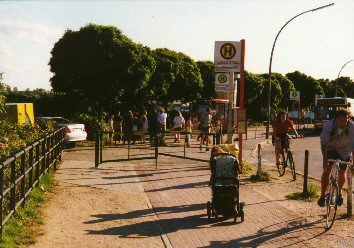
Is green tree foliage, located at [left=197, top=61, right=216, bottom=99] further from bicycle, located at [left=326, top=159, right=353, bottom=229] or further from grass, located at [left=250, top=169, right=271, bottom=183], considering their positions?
bicycle, located at [left=326, top=159, right=353, bottom=229]

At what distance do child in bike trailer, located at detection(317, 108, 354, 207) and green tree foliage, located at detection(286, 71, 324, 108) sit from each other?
7690 centimetres

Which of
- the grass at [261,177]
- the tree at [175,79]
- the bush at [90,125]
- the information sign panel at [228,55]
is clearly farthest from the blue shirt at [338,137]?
the tree at [175,79]

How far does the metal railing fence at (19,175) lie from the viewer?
5.26 meters

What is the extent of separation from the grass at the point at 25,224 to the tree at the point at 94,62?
49.7 ft

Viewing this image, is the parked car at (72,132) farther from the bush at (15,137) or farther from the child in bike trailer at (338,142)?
→ the child in bike trailer at (338,142)

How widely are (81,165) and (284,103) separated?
220ft

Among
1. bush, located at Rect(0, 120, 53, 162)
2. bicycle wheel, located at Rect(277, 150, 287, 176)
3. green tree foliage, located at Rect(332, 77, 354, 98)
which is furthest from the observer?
green tree foliage, located at Rect(332, 77, 354, 98)

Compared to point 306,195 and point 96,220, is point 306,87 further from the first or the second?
point 96,220

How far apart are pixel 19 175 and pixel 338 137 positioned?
209 inches

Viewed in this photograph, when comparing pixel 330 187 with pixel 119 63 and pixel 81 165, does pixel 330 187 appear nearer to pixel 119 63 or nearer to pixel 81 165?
pixel 81 165

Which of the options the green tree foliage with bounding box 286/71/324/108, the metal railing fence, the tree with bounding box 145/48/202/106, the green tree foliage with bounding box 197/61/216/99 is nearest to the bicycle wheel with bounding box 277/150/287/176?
the metal railing fence

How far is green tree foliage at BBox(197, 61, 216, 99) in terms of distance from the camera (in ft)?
185

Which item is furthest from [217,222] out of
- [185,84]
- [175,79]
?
[185,84]

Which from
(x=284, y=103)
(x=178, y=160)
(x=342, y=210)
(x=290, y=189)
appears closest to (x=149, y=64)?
(x=178, y=160)
